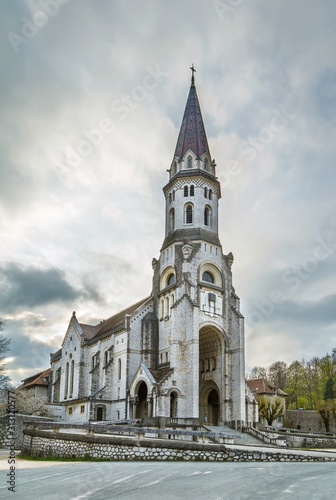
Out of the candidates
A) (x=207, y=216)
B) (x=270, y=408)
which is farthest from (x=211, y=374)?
(x=270, y=408)

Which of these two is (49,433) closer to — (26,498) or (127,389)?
(26,498)

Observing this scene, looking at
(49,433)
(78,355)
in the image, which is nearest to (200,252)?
(78,355)

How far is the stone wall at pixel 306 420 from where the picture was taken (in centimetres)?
7300

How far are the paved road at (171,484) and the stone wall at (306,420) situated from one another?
197 feet

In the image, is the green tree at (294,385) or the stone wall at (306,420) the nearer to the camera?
the stone wall at (306,420)

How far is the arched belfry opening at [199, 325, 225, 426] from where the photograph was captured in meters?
49.1

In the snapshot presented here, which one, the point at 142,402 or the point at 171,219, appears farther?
Answer: the point at 171,219

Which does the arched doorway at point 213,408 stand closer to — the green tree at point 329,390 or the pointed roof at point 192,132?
the pointed roof at point 192,132

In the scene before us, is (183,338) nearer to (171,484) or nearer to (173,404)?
(173,404)

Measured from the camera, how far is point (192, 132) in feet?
190

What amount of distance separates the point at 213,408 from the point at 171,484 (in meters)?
40.4

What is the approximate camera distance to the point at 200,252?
49.8 metres

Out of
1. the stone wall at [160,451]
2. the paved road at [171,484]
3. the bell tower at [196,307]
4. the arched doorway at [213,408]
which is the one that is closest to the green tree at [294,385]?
the arched doorway at [213,408]

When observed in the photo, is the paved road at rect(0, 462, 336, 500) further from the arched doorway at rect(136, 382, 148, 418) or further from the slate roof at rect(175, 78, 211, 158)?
the slate roof at rect(175, 78, 211, 158)
